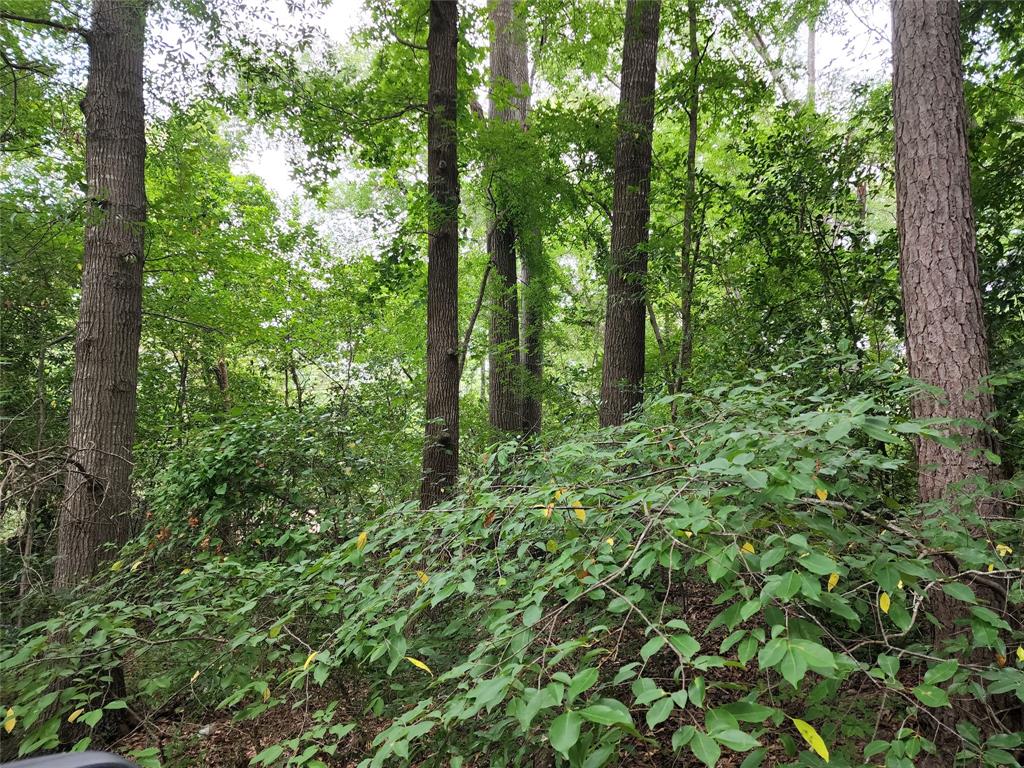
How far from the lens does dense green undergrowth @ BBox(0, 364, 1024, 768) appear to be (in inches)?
62.8

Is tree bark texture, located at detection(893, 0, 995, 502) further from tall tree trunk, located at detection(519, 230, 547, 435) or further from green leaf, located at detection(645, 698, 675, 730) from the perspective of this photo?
tall tree trunk, located at detection(519, 230, 547, 435)

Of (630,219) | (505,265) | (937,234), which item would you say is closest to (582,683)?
(937,234)

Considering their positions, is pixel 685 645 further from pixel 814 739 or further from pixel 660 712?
pixel 814 739

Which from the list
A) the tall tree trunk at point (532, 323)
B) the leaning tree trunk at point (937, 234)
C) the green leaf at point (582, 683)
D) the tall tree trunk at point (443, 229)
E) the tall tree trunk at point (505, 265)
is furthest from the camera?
the tall tree trunk at point (532, 323)

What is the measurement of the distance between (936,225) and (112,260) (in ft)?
22.0

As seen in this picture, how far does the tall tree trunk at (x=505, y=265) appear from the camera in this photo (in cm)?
936

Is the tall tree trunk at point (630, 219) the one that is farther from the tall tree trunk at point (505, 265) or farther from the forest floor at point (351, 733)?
the forest floor at point (351, 733)

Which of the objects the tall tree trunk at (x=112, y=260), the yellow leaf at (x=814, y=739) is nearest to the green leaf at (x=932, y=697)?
the yellow leaf at (x=814, y=739)

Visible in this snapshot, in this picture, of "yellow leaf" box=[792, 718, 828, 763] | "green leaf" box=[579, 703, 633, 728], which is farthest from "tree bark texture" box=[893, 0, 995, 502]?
"green leaf" box=[579, 703, 633, 728]

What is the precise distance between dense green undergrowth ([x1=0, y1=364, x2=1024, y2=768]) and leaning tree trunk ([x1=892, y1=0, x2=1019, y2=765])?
481 mm

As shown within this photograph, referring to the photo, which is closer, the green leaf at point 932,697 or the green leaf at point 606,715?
the green leaf at point 606,715

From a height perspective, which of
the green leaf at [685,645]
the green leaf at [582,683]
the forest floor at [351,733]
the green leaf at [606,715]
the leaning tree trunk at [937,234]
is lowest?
the forest floor at [351,733]

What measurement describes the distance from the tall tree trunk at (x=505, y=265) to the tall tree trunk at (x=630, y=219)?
2.20m

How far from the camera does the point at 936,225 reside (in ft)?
10.6
